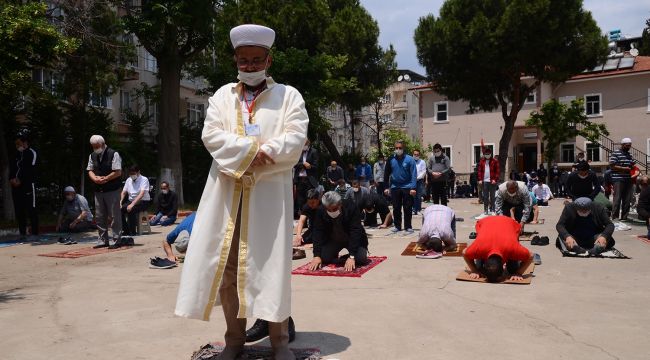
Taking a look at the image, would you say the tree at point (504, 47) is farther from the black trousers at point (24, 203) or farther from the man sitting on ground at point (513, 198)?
the black trousers at point (24, 203)

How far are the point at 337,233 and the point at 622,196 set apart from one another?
9132mm

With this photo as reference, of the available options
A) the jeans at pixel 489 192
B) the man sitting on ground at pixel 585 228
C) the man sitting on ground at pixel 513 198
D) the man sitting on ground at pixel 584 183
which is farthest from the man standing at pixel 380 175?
the man sitting on ground at pixel 585 228

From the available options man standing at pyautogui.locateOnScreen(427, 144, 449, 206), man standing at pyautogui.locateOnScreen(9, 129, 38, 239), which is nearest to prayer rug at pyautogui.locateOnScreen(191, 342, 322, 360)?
man standing at pyautogui.locateOnScreen(9, 129, 38, 239)

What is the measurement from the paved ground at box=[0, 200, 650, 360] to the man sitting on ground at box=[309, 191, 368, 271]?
342 mm

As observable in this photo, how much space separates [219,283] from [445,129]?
4117 centimetres

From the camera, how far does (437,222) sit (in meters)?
9.63

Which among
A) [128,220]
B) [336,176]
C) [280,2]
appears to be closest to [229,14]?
[280,2]

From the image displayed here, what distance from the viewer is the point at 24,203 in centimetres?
1188

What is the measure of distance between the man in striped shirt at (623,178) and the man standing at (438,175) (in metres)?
3.92

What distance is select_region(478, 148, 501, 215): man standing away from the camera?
15.6m

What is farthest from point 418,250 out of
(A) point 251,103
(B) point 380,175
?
(B) point 380,175

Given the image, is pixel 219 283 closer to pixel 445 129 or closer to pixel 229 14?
pixel 229 14

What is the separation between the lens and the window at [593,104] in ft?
127

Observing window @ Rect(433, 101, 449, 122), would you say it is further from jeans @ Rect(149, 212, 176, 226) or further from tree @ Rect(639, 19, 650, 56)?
jeans @ Rect(149, 212, 176, 226)
